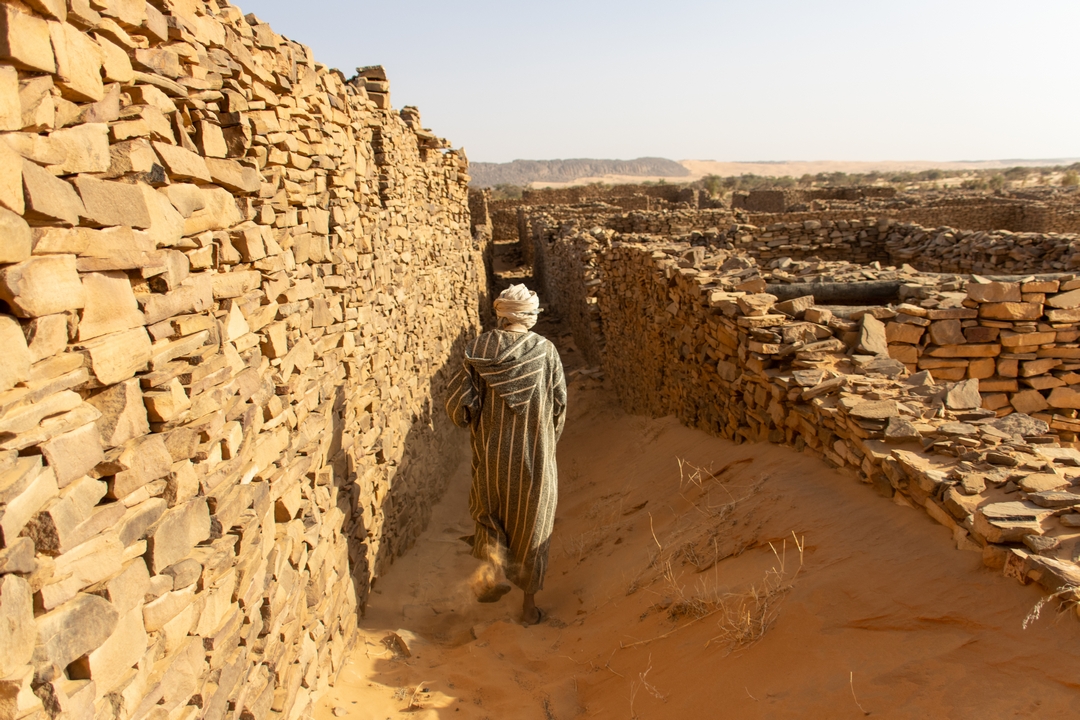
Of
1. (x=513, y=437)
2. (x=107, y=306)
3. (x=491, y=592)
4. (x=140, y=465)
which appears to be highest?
(x=107, y=306)

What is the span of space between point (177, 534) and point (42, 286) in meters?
0.89

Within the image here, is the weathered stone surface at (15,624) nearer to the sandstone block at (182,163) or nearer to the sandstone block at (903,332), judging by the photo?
the sandstone block at (182,163)

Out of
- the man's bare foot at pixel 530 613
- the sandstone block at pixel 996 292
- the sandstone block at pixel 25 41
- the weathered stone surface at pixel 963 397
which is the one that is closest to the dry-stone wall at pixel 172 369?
the sandstone block at pixel 25 41

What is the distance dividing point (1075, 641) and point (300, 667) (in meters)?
2.92

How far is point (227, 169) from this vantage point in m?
2.52

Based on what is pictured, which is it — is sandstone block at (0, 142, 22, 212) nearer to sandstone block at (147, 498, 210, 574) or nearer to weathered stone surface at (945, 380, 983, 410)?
sandstone block at (147, 498, 210, 574)

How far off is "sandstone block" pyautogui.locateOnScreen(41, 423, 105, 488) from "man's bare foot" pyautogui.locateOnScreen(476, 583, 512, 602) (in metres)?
3.35

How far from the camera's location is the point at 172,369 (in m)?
2.01

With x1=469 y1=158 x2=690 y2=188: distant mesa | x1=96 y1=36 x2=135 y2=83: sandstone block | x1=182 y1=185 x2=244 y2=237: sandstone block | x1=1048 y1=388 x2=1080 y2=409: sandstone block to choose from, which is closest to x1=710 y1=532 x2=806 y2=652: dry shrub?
x1=182 y1=185 x2=244 y2=237: sandstone block

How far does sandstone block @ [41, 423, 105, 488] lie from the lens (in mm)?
1511

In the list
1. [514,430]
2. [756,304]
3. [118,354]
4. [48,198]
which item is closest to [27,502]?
[118,354]

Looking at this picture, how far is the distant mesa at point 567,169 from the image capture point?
120 metres

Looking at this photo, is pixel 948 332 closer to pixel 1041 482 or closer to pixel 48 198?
pixel 1041 482

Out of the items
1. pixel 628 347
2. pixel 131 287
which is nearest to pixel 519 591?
pixel 131 287
